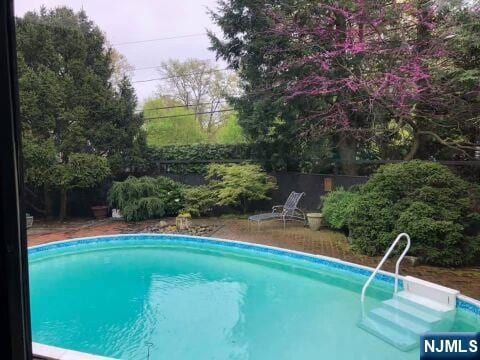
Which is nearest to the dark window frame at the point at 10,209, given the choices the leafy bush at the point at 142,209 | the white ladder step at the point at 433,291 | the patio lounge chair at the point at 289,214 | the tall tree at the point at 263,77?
the white ladder step at the point at 433,291

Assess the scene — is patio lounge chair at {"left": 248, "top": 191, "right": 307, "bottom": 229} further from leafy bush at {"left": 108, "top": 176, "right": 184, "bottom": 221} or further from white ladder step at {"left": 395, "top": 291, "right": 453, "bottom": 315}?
white ladder step at {"left": 395, "top": 291, "right": 453, "bottom": 315}

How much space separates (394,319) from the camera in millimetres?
3832

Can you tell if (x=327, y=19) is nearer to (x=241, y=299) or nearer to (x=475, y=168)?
(x=475, y=168)

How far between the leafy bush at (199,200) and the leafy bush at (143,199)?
0.24 meters

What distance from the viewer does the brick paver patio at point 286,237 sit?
188 inches

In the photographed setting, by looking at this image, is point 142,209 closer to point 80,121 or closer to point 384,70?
point 80,121

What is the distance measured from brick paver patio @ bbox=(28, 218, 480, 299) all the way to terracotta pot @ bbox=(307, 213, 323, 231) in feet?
0.46

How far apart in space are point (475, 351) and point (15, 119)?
3.77ft

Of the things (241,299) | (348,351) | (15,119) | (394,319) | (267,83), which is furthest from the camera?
(267,83)

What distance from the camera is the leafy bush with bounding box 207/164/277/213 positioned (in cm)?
905

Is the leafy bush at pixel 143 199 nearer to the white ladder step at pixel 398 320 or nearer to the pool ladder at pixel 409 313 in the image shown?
the pool ladder at pixel 409 313

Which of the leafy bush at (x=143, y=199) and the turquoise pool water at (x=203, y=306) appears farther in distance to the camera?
the leafy bush at (x=143, y=199)

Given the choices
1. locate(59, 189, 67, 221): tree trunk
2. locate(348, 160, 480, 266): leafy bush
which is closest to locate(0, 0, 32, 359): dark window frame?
locate(348, 160, 480, 266): leafy bush

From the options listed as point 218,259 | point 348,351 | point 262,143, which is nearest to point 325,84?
point 262,143
